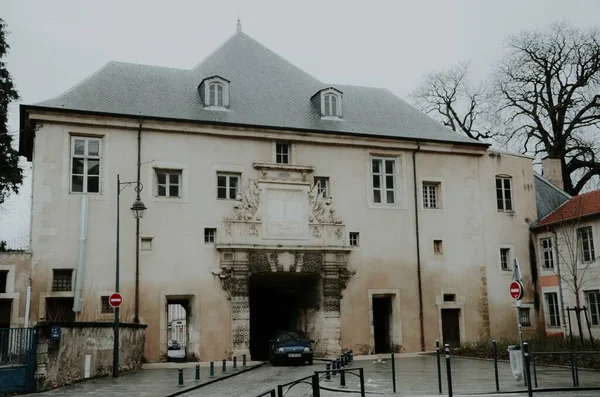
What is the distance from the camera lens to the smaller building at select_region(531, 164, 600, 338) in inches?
1154

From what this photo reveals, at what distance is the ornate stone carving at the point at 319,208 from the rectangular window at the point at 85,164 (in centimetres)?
843

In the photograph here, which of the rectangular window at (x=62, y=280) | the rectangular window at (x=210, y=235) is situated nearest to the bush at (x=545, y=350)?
the rectangular window at (x=210, y=235)

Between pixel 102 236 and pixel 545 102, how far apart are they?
27.4 m

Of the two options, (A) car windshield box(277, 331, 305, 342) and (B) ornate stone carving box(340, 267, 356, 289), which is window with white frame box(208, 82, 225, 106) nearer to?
(B) ornate stone carving box(340, 267, 356, 289)

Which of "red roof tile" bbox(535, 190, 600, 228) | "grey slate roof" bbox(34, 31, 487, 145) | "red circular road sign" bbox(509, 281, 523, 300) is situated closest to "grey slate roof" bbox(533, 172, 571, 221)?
"red roof tile" bbox(535, 190, 600, 228)

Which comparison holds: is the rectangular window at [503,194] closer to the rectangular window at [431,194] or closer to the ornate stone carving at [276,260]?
the rectangular window at [431,194]

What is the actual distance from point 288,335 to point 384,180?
342 inches

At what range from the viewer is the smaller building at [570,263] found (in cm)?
2931

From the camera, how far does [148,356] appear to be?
25938 mm

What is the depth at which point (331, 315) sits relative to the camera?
28.6m

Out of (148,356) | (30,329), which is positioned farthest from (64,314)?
(30,329)

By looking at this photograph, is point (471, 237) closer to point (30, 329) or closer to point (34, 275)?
point (34, 275)

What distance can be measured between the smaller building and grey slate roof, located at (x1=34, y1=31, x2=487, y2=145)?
18.4 feet

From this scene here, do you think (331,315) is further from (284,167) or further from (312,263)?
(284,167)
